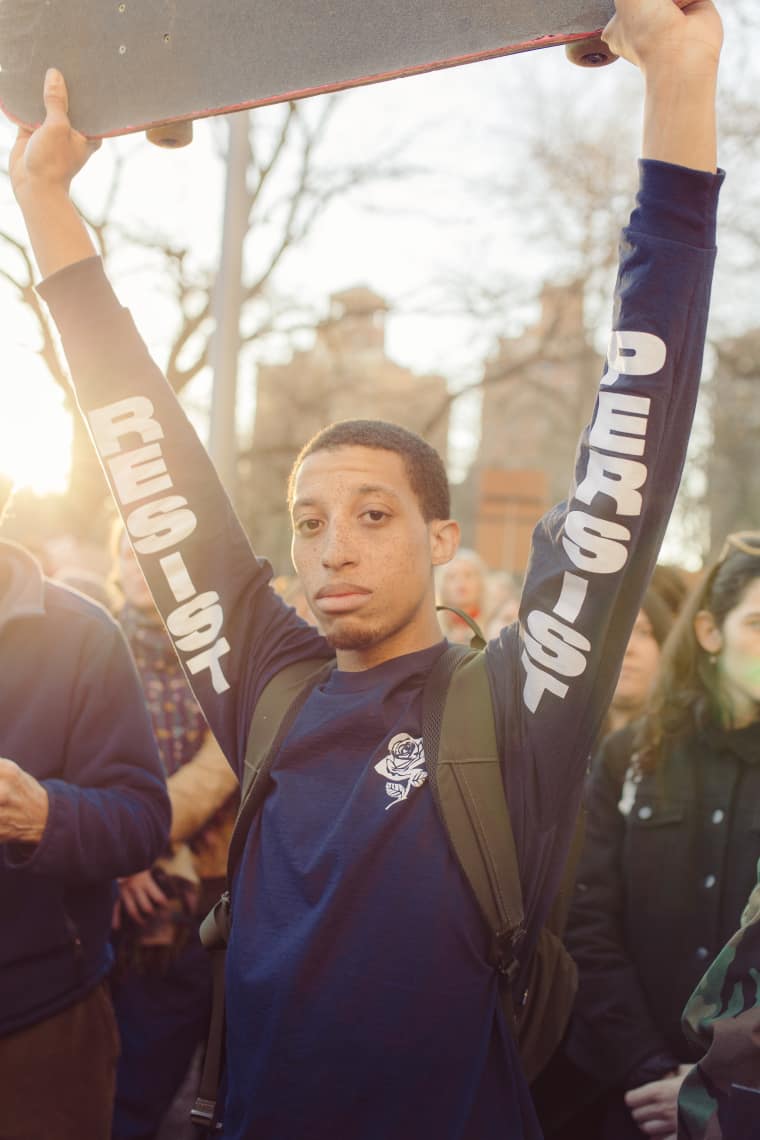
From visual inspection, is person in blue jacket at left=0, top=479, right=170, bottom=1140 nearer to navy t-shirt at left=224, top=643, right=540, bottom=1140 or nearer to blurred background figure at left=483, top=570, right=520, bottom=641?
navy t-shirt at left=224, top=643, right=540, bottom=1140

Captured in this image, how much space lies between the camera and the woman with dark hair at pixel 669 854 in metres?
2.45

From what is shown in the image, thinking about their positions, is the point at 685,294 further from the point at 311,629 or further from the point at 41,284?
the point at 41,284

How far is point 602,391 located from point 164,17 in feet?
3.21

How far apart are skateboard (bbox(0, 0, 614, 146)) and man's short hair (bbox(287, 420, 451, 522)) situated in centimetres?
57

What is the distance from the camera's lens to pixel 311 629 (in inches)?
78.5

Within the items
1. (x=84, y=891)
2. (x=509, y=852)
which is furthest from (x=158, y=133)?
(x=84, y=891)

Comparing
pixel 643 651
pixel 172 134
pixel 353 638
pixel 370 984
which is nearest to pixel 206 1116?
pixel 370 984

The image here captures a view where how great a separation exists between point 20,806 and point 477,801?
3.02 feet

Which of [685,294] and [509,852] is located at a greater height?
[685,294]

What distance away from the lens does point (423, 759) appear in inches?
62.3

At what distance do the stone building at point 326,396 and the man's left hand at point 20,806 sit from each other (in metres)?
11.5

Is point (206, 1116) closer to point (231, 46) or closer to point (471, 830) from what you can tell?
point (471, 830)

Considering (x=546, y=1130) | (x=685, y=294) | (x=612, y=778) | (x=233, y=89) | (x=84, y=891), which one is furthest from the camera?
(x=612, y=778)

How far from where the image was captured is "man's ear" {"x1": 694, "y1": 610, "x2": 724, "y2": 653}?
9.01ft
